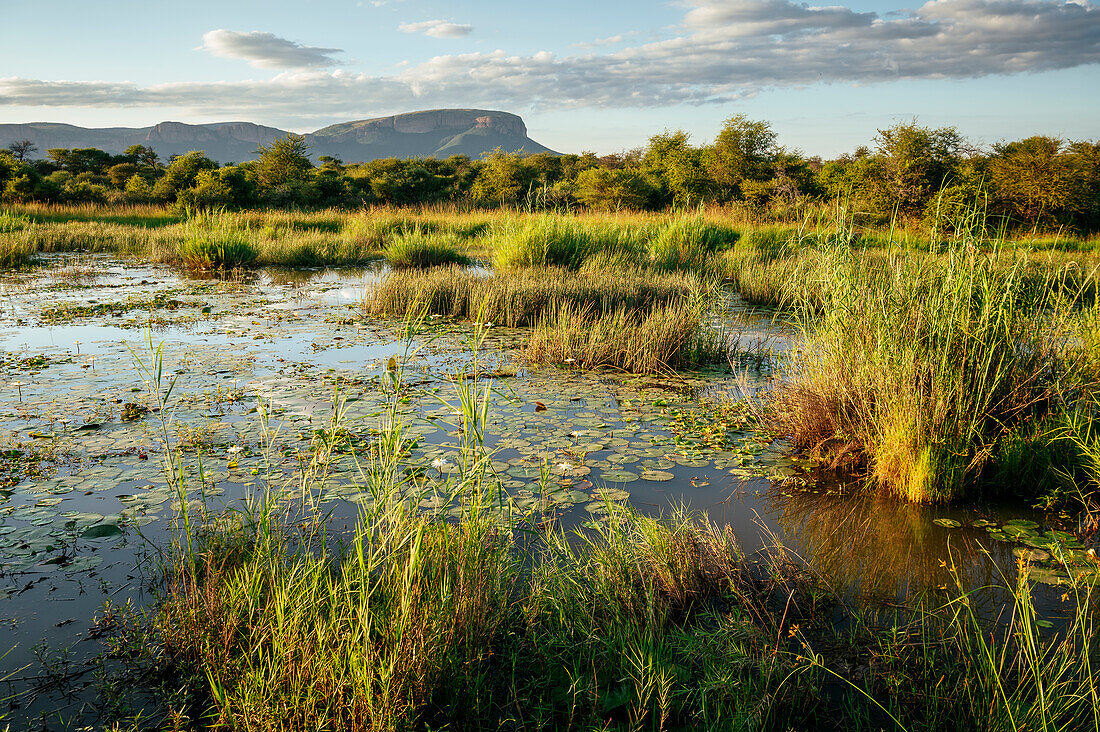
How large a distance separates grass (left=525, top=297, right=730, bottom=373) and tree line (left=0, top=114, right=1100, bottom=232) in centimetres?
926

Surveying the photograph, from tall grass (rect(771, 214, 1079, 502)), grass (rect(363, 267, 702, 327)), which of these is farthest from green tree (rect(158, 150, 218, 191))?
tall grass (rect(771, 214, 1079, 502))

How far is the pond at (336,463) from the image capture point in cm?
263

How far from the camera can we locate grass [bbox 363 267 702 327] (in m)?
8.00

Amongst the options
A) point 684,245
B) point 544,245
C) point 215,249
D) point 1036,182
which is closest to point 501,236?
point 544,245

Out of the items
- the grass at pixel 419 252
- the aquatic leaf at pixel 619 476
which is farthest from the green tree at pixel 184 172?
the aquatic leaf at pixel 619 476

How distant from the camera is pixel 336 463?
379 centimetres

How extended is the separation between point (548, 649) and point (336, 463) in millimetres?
2124

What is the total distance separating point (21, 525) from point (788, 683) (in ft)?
10.8

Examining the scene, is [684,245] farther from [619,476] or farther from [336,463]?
[336,463]

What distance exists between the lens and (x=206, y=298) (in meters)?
9.69

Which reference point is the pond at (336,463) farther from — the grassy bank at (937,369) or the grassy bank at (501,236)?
the grassy bank at (501,236)

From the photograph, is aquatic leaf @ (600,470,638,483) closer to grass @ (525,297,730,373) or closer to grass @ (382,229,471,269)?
grass @ (525,297,730,373)

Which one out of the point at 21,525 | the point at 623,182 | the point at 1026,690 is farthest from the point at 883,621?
the point at 623,182

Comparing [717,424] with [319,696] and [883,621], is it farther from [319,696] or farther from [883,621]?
[319,696]
